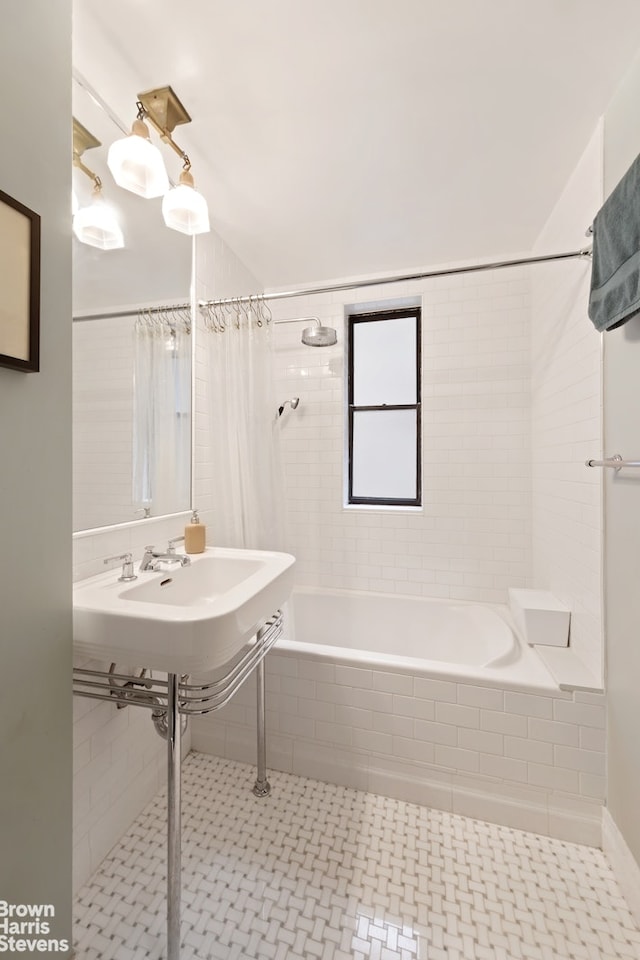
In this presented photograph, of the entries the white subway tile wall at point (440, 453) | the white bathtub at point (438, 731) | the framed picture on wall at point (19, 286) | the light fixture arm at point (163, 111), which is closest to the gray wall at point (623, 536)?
the white bathtub at point (438, 731)

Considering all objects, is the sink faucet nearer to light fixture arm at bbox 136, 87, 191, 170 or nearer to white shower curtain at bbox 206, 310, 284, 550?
white shower curtain at bbox 206, 310, 284, 550

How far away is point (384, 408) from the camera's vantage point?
2.69 m

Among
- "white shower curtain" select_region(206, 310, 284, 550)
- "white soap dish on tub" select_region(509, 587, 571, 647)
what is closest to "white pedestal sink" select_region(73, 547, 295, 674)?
"white shower curtain" select_region(206, 310, 284, 550)

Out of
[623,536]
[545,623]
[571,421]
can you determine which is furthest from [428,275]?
[545,623]

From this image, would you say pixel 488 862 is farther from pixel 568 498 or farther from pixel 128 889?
pixel 568 498

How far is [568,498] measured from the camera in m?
1.69

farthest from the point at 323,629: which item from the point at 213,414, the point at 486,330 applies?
the point at 486,330

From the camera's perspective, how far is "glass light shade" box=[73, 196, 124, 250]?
122cm

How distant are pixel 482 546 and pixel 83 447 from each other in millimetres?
2120

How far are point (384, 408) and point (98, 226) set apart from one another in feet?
6.11

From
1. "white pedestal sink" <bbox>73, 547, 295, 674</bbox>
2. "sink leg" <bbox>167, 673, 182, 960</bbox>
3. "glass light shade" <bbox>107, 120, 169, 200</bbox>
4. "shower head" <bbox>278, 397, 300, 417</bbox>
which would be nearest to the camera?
"white pedestal sink" <bbox>73, 547, 295, 674</bbox>

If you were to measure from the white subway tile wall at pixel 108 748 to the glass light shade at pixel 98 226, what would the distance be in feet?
0.96

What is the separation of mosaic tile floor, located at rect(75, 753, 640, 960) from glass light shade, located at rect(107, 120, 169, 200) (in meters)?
2.20

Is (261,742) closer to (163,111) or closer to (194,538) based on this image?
(194,538)
